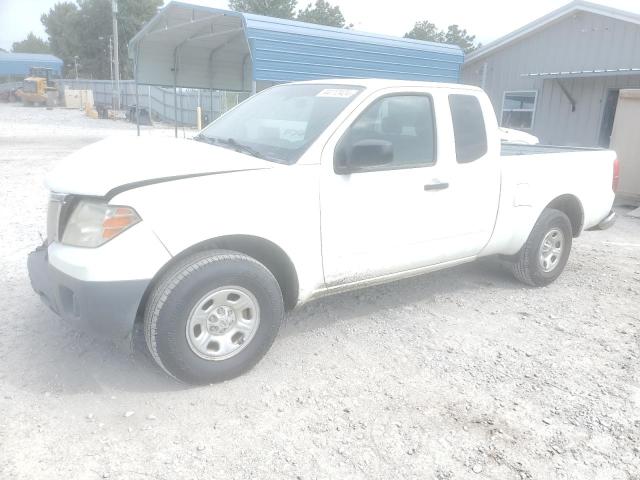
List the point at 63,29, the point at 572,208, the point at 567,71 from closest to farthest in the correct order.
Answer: the point at 572,208 → the point at 567,71 → the point at 63,29

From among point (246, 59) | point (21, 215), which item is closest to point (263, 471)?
point (21, 215)

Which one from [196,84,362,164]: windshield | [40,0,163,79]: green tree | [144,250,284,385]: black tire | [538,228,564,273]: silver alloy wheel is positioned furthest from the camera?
[40,0,163,79]: green tree

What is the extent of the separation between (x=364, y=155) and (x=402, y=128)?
2.16 feet

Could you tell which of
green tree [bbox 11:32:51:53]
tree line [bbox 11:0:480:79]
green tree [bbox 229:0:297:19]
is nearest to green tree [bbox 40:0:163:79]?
tree line [bbox 11:0:480:79]

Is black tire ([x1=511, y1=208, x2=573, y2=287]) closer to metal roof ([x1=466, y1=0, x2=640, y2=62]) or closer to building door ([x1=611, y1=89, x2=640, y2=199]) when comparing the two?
building door ([x1=611, y1=89, x2=640, y2=199])

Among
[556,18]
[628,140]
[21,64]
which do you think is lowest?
[628,140]

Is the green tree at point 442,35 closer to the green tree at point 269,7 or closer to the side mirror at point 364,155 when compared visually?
the green tree at point 269,7

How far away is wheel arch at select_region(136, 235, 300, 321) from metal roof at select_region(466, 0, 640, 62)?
14273mm

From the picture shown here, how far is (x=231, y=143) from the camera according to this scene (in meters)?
3.85

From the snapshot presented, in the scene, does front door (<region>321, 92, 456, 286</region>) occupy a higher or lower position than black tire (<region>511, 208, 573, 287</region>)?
higher

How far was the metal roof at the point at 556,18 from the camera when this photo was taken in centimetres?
1410

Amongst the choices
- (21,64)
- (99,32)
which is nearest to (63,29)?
(99,32)

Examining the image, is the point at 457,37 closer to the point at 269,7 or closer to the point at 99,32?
the point at 269,7

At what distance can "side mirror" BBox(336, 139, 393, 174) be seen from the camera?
3.41m
